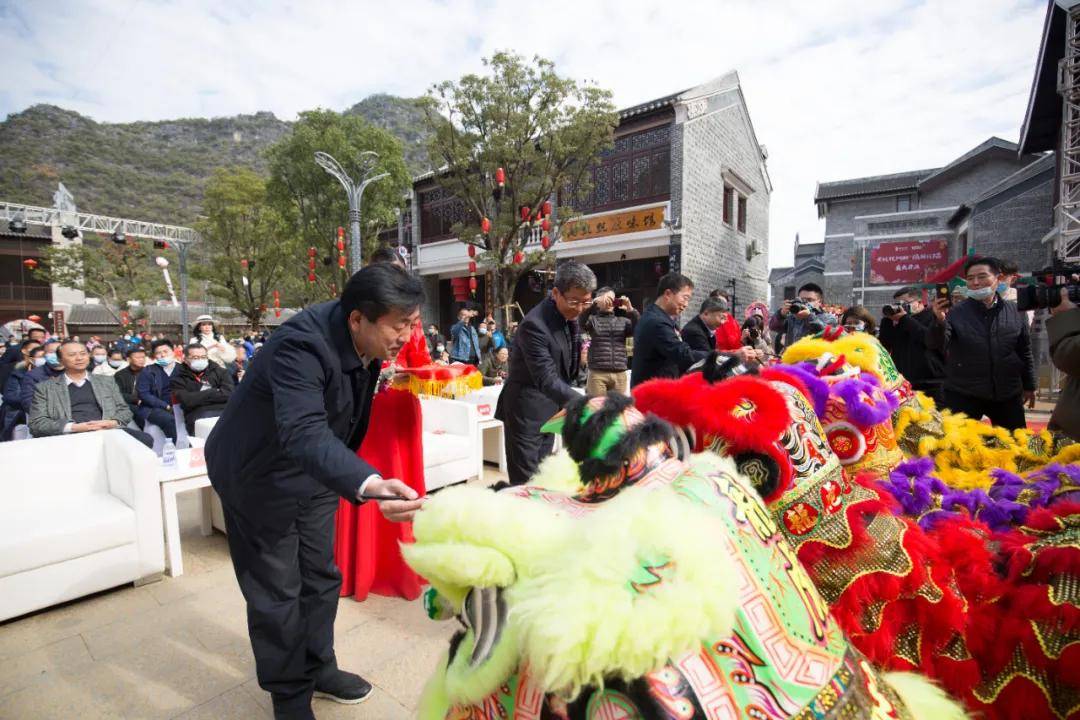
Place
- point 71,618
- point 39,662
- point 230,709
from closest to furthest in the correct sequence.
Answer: point 230,709
point 39,662
point 71,618

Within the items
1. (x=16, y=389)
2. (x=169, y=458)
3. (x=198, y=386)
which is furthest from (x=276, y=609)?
(x=16, y=389)

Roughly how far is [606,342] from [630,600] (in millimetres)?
4822

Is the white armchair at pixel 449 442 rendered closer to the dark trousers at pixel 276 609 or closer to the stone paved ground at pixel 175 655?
the stone paved ground at pixel 175 655

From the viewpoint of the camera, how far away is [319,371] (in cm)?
163

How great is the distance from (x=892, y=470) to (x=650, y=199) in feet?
44.3

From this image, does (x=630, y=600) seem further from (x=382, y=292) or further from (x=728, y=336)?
(x=728, y=336)

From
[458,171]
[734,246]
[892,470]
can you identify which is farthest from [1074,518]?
[734,246]

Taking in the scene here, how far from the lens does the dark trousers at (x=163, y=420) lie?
5.28m

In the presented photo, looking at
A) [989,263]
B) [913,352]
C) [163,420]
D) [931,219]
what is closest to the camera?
[989,263]

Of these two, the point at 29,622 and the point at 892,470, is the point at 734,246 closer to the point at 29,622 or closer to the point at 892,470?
the point at 892,470

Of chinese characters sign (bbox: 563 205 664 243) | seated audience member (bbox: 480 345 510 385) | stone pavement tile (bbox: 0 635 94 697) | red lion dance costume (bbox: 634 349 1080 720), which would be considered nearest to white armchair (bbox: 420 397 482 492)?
stone pavement tile (bbox: 0 635 94 697)

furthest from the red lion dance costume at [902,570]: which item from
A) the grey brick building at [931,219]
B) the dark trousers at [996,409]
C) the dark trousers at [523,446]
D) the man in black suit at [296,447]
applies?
the grey brick building at [931,219]

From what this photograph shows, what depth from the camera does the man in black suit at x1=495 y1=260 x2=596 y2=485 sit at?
116 inches

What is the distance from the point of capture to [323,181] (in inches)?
655
